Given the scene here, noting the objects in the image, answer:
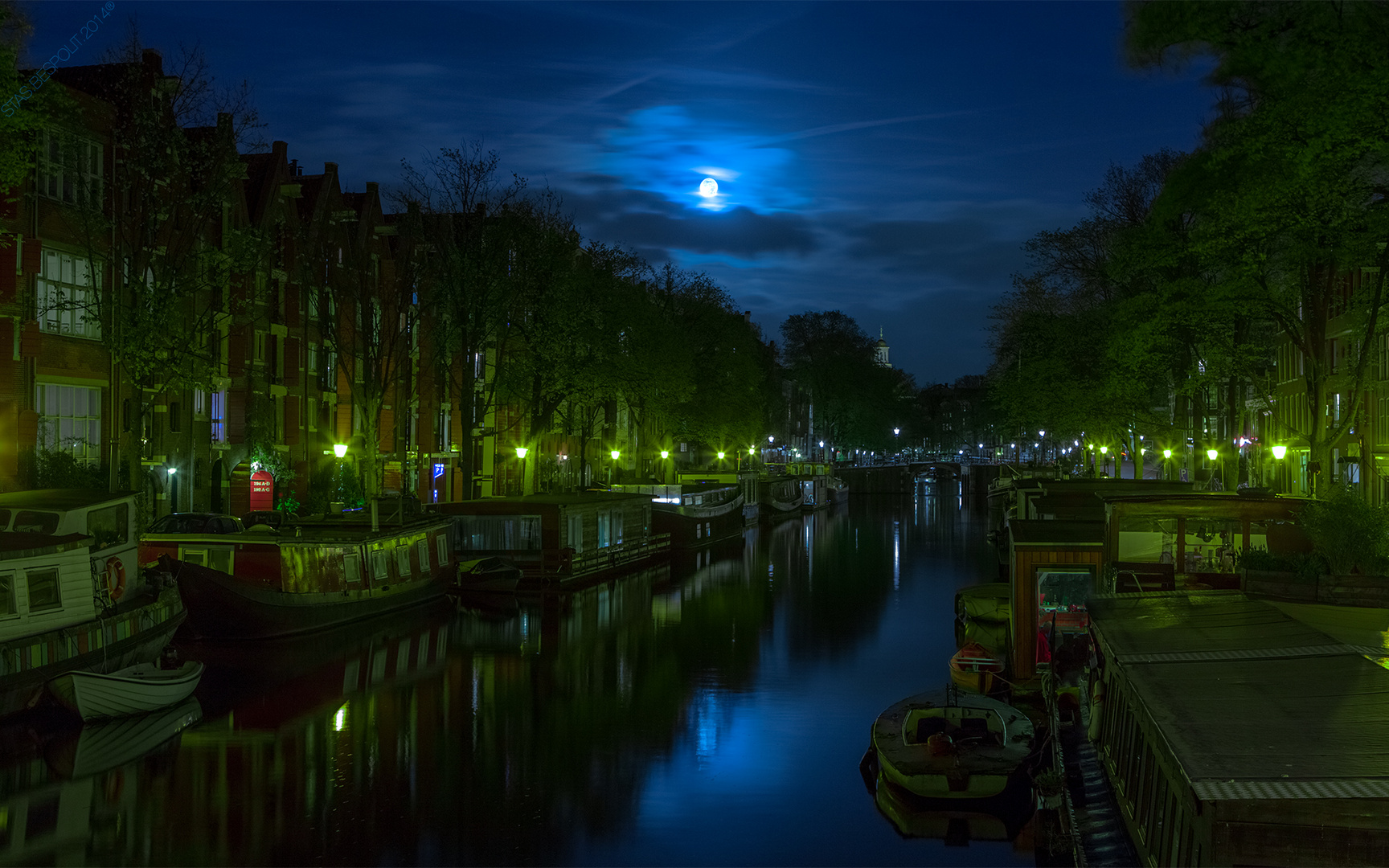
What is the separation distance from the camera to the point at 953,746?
2005 centimetres

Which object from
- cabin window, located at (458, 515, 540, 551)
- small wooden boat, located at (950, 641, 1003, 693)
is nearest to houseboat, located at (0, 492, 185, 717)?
cabin window, located at (458, 515, 540, 551)

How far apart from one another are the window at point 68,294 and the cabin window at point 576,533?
17318mm

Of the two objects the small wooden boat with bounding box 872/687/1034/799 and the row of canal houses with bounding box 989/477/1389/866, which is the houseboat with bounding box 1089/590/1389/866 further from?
the small wooden boat with bounding box 872/687/1034/799

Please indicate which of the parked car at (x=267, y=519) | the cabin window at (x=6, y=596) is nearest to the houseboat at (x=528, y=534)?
the parked car at (x=267, y=519)

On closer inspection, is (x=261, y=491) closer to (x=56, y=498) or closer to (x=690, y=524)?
(x=56, y=498)

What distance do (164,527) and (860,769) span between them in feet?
74.4

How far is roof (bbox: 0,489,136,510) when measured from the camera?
26.1 m

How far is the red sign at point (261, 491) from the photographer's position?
47062 millimetres

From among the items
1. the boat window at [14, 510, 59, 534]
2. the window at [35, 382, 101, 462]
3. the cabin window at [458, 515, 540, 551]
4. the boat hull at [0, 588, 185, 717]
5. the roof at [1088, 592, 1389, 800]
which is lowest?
the boat hull at [0, 588, 185, 717]

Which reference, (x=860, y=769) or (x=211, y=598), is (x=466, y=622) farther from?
(x=860, y=769)

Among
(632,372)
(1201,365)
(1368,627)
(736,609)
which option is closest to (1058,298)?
(1201,365)

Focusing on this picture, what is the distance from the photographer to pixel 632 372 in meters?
62.1

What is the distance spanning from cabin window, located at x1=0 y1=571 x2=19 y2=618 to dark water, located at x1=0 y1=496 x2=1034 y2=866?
89.1 inches

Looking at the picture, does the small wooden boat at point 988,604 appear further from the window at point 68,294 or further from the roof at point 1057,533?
the window at point 68,294
